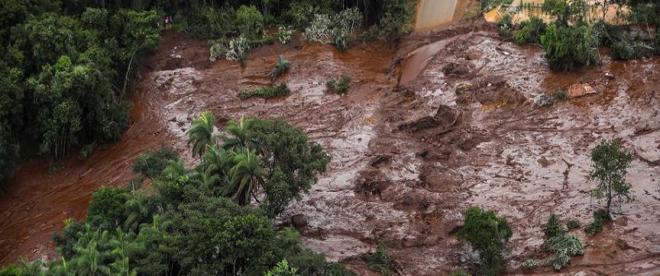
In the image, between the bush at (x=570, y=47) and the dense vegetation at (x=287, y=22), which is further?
the dense vegetation at (x=287, y=22)

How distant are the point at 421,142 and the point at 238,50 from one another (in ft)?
37.6

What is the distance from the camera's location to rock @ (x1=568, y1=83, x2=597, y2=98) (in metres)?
29.8

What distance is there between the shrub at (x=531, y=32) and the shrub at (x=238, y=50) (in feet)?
41.5

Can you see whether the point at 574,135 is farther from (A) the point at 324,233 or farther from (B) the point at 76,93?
(B) the point at 76,93

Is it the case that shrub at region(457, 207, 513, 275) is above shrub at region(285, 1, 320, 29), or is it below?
below

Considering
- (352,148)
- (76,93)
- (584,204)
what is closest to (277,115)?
(352,148)

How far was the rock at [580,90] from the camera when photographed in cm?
2984

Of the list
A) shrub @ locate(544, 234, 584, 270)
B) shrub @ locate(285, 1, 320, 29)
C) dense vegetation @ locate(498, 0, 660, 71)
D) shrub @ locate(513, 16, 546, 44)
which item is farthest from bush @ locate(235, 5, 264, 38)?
shrub @ locate(544, 234, 584, 270)

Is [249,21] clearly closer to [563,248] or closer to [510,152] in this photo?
[510,152]

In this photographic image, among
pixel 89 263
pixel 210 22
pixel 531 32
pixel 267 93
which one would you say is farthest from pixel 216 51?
pixel 89 263

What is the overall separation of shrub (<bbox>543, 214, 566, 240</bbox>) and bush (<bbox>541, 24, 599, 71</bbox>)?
9.86 metres

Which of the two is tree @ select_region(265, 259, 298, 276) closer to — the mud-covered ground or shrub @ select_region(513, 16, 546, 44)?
the mud-covered ground

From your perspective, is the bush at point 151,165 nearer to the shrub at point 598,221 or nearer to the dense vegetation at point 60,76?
the dense vegetation at point 60,76

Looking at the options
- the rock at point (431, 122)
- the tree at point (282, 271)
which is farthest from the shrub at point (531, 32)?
the tree at point (282, 271)
